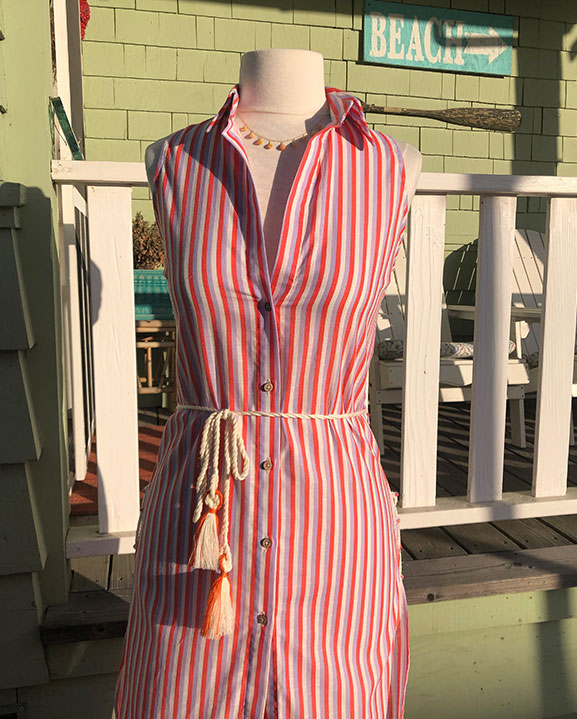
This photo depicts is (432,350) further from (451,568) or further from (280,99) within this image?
(280,99)

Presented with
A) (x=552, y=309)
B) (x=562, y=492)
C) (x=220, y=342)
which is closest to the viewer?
(x=220, y=342)

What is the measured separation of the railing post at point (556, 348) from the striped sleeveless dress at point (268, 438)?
117 centimetres

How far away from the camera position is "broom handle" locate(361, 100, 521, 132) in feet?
13.5

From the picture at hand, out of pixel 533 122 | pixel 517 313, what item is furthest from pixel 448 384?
pixel 533 122

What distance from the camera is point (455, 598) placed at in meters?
1.88

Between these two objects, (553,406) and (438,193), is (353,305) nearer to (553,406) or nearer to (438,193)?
(438,193)

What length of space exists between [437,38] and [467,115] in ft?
2.34

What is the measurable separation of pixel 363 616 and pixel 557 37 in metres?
4.92

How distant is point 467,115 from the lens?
4.28 meters

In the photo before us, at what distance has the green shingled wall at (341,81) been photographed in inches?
164

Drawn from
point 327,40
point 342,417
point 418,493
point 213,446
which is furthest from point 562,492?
point 327,40

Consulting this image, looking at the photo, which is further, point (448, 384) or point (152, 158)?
point (448, 384)

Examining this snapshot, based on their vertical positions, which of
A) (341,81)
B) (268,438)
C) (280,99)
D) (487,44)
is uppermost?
(487,44)

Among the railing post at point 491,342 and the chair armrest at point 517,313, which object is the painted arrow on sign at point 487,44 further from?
the railing post at point 491,342
